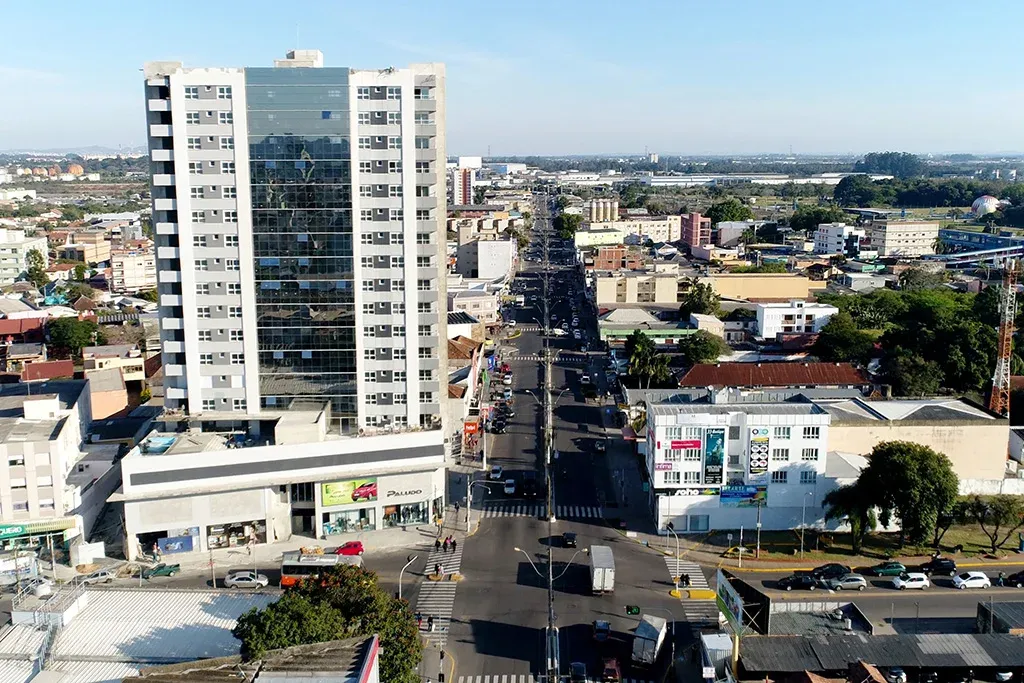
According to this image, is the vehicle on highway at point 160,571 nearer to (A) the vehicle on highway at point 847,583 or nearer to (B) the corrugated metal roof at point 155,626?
(B) the corrugated metal roof at point 155,626

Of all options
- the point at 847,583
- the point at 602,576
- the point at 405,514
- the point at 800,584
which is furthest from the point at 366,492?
the point at 847,583

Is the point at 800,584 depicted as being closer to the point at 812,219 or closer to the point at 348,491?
the point at 348,491

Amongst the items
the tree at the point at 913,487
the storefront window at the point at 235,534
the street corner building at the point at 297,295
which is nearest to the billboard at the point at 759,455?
the tree at the point at 913,487

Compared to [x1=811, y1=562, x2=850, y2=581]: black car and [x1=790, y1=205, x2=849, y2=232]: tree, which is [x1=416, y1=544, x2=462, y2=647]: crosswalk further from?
[x1=790, y1=205, x2=849, y2=232]: tree

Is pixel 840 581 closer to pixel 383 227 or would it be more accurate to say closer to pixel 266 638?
pixel 266 638

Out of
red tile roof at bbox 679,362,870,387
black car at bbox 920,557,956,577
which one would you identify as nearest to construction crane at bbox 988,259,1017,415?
red tile roof at bbox 679,362,870,387

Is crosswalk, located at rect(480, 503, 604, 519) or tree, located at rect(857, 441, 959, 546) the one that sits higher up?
tree, located at rect(857, 441, 959, 546)
